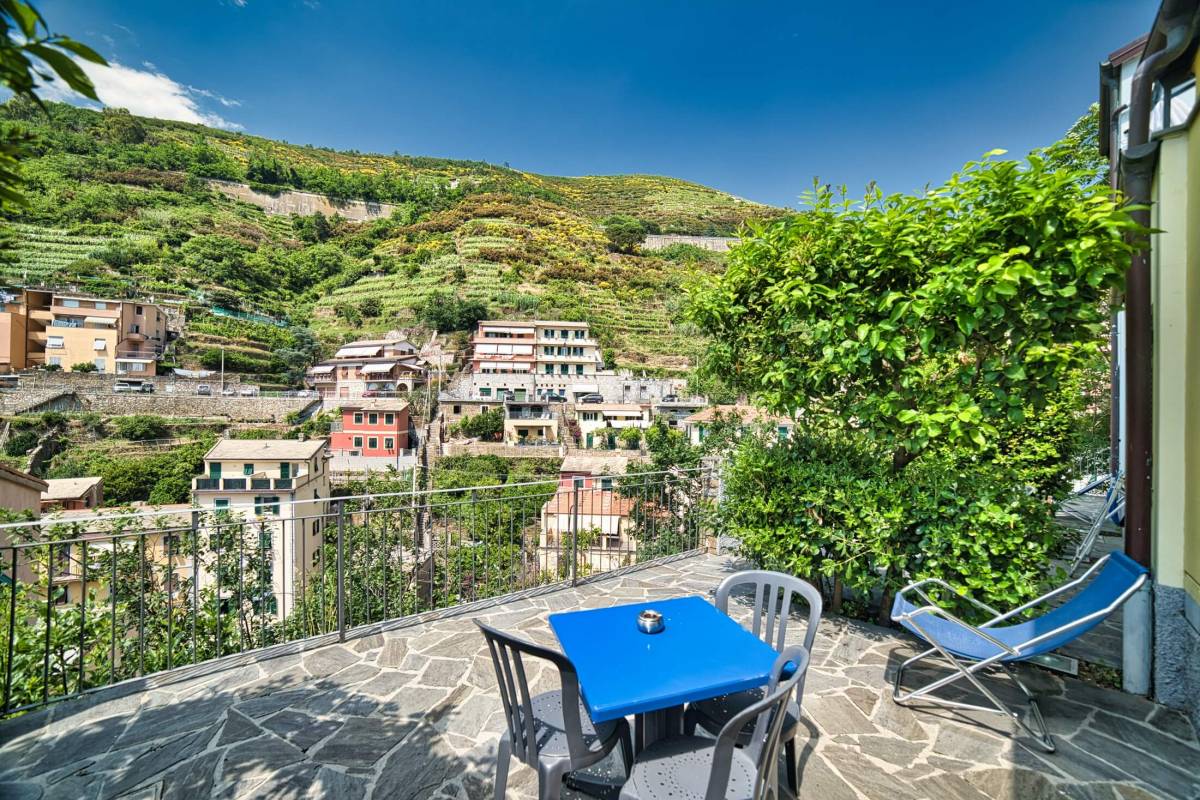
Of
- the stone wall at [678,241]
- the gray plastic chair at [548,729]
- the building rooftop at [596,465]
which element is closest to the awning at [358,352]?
the building rooftop at [596,465]

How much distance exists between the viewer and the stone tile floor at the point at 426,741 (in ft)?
7.51

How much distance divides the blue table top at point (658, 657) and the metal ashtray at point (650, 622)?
21 millimetres

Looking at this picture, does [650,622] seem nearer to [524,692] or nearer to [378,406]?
[524,692]

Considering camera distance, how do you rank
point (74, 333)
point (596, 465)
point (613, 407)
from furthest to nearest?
point (74, 333) → point (613, 407) → point (596, 465)

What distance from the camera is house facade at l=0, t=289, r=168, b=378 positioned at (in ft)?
137

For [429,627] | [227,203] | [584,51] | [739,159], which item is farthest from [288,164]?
[429,627]

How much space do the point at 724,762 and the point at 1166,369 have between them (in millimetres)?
3488

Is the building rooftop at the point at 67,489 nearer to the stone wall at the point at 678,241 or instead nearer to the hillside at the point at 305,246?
the hillside at the point at 305,246

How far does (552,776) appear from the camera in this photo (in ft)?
5.88

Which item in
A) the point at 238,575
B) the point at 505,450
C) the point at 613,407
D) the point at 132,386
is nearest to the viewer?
the point at 238,575

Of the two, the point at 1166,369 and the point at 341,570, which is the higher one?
the point at 1166,369

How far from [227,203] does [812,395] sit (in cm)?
9130

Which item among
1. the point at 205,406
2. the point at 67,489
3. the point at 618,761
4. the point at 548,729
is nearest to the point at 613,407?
the point at 67,489

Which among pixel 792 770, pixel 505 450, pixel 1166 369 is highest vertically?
pixel 1166 369
